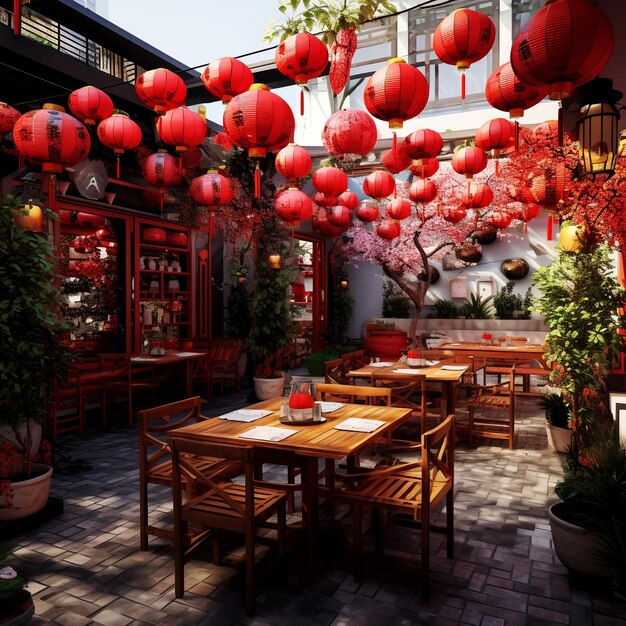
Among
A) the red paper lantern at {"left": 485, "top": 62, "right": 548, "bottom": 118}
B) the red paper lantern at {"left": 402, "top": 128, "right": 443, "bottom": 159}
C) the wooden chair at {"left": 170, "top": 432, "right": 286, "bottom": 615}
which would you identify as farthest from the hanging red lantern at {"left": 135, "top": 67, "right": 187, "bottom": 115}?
the wooden chair at {"left": 170, "top": 432, "right": 286, "bottom": 615}

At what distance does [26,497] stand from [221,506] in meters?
1.70

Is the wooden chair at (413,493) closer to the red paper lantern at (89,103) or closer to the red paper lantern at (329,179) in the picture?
the red paper lantern at (329,179)

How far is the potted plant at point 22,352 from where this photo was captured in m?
3.49

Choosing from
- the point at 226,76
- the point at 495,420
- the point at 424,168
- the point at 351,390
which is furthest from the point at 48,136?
the point at 495,420

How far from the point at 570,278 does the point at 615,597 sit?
266 cm

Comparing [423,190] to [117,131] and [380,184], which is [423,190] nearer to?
[380,184]

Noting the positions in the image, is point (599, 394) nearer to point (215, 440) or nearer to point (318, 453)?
A: point (318, 453)

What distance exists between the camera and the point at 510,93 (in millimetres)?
3682

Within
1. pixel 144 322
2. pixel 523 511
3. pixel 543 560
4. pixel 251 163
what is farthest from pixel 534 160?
pixel 144 322

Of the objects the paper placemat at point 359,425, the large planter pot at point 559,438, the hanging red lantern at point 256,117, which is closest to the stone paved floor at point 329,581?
the paper placemat at point 359,425

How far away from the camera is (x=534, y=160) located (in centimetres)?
514

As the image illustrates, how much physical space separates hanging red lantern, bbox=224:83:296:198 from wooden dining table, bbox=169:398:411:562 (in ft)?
6.82

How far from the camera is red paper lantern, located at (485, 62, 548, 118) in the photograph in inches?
143

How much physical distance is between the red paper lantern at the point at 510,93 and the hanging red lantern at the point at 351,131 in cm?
102
